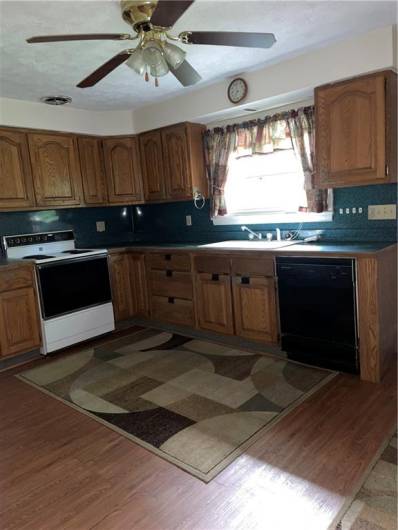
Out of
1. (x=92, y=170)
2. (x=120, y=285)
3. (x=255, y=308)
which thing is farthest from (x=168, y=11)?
(x=120, y=285)

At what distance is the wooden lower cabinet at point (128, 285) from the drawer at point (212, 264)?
838mm

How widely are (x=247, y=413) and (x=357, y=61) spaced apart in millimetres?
2464

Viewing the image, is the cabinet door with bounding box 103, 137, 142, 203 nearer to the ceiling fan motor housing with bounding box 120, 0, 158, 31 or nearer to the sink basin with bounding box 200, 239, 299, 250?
the sink basin with bounding box 200, 239, 299, 250

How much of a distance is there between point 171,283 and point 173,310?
0.28 m

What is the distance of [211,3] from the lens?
215cm

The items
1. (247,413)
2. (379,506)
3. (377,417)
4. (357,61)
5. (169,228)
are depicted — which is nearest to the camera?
(379,506)

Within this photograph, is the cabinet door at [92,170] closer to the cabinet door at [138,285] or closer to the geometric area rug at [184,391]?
the cabinet door at [138,285]

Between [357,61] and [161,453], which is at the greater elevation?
[357,61]

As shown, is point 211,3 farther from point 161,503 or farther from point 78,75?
point 161,503

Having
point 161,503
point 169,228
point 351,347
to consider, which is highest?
point 169,228

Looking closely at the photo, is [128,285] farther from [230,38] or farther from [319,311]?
[230,38]

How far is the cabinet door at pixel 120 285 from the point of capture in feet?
14.0

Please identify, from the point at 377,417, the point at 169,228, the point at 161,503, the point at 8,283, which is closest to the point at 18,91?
the point at 8,283

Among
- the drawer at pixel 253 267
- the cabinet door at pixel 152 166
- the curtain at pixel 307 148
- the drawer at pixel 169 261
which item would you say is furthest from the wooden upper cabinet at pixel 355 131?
the cabinet door at pixel 152 166
